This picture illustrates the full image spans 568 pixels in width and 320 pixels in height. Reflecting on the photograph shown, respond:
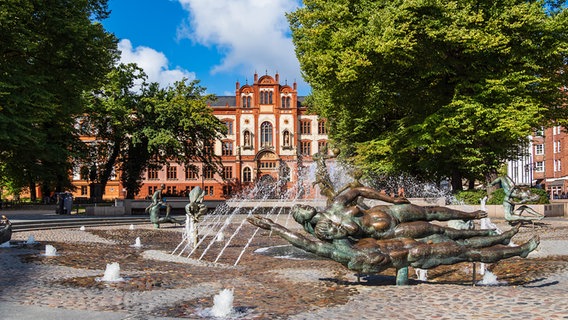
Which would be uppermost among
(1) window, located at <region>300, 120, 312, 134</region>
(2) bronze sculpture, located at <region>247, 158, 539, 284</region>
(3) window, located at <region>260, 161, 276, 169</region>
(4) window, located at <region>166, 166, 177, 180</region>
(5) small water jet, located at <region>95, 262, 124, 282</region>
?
(1) window, located at <region>300, 120, 312, 134</region>

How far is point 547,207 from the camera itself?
87.3 feet

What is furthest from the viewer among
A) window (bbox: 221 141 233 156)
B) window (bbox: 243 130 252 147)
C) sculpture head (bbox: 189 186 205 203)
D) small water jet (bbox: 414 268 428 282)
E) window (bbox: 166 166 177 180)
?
window (bbox: 221 141 233 156)

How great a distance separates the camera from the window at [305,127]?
74.0 meters

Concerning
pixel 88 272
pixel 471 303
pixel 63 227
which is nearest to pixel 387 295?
pixel 471 303

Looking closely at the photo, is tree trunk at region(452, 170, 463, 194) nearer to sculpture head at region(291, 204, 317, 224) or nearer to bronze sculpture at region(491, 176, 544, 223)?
bronze sculpture at region(491, 176, 544, 223)

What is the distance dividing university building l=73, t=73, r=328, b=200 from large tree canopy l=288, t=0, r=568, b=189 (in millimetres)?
42728

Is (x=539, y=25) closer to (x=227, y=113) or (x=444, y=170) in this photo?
(x=444, y=170)

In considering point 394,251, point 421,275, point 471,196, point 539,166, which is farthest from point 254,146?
point 394,251

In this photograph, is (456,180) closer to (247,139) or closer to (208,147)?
(208,147)

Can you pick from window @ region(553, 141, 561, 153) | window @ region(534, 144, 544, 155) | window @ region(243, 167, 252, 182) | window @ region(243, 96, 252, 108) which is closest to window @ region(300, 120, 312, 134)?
window @ region(243, 96, 252, 108)

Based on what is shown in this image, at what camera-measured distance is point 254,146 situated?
72750 mm

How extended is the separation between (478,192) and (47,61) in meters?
22.1

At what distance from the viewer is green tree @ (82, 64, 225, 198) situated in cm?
4156

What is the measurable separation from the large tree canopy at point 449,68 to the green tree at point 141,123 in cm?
1602
